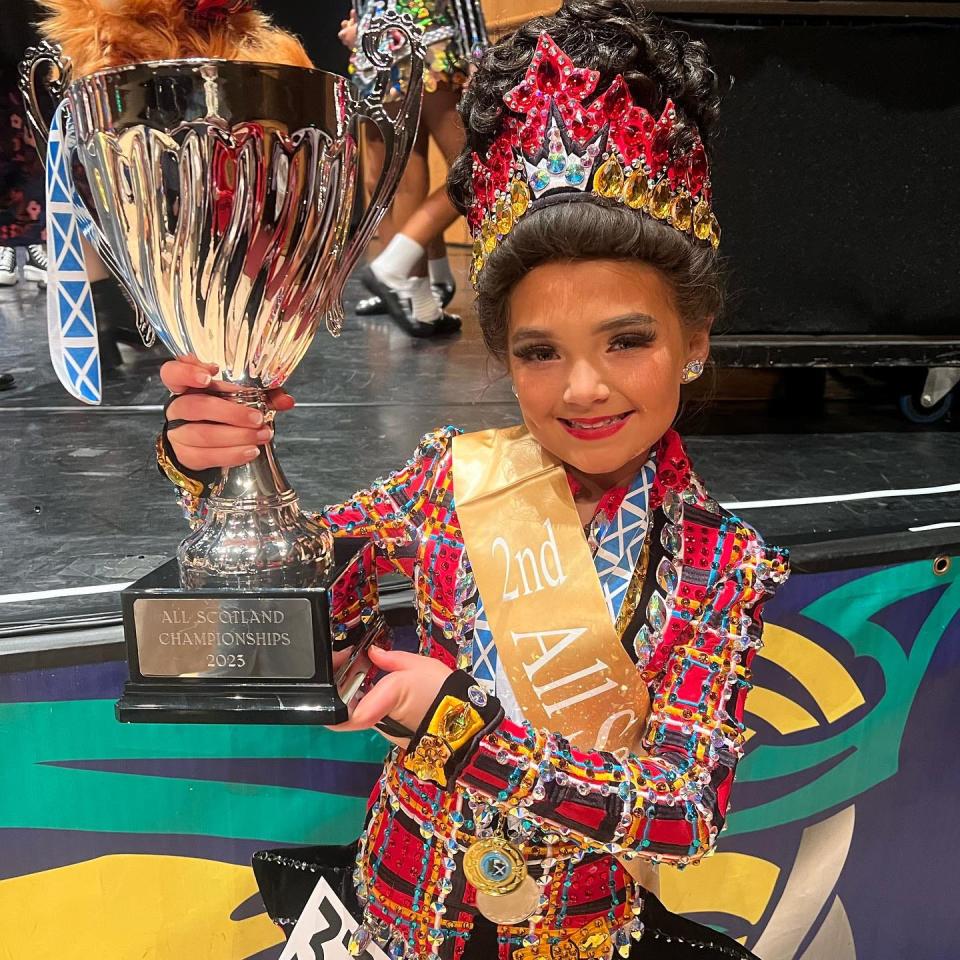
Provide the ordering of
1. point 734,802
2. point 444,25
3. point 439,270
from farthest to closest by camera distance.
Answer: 1. point 439,270
2. point 444,25
3. point 734,802

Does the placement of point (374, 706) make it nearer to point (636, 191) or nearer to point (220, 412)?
point (220, 412)

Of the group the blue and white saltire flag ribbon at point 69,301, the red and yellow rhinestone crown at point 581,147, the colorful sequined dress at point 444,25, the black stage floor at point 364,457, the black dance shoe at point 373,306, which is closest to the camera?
the red and yellow rhinestone crown at point 581,147

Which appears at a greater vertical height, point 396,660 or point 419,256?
point 419,256

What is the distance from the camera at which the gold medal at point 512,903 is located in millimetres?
850

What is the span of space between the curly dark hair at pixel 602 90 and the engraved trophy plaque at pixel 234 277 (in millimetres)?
110

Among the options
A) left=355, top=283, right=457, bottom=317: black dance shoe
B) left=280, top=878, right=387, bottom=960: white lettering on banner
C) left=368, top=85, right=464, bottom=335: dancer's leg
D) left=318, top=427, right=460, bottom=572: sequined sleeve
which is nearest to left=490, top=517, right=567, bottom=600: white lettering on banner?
left=318, top=427, right=460, bottom=572: sequined sleeve

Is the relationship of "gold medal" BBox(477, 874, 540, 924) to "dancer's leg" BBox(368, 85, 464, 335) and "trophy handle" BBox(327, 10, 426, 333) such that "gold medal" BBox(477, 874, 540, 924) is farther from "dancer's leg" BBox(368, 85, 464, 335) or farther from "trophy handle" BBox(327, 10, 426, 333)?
"dancer's leg" BBox(368, 85, 464, 335)

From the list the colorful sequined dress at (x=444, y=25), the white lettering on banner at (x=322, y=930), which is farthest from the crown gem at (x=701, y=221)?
the colorful sequined dress at (x=444, y=25)

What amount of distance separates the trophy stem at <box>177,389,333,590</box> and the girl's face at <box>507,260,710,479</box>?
0.23 metres

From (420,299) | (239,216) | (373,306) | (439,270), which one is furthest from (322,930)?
(439,270)

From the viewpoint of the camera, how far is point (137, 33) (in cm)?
83

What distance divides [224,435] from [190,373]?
0.06 meters

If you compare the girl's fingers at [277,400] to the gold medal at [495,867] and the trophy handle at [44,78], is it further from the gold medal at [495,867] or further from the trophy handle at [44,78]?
the gold medal at [495,867]

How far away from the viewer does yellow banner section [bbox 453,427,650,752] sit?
87cm
